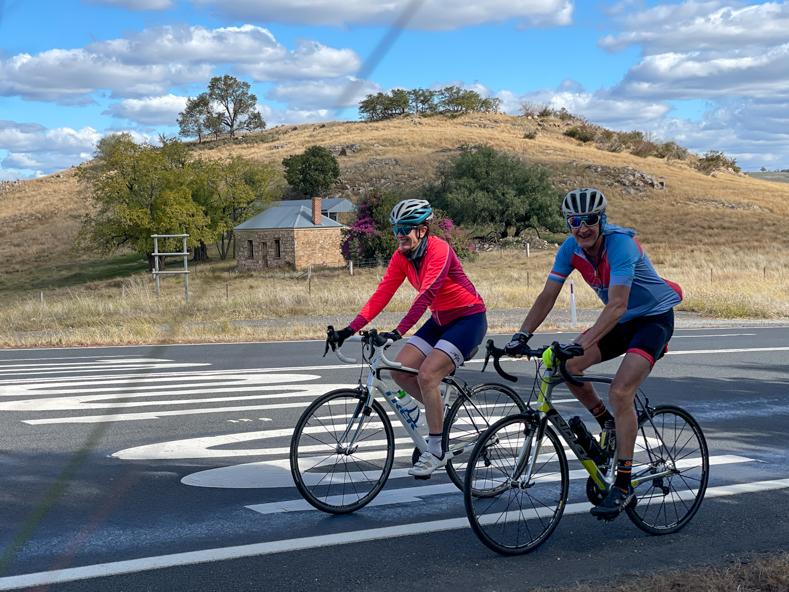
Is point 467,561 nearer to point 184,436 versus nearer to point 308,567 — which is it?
point 308,567

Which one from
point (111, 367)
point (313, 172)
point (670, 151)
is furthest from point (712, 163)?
point (111, 367)

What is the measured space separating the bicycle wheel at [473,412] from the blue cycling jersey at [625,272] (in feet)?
4.22

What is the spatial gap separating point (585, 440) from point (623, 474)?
1.03 ft

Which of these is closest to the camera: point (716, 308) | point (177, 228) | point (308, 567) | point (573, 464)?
point (308, 567)

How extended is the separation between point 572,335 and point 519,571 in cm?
1398

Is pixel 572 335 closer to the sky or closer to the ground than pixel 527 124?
closer to the ground

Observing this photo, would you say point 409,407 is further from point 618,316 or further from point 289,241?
point 289,241

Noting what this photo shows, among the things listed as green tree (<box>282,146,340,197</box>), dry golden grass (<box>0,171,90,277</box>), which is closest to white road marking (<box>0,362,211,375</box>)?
dry golden grass (<box>0,171,90,277</box>)

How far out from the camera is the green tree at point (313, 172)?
81.9 m

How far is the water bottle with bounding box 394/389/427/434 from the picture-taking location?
19.4 ft

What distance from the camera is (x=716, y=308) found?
2377 cm

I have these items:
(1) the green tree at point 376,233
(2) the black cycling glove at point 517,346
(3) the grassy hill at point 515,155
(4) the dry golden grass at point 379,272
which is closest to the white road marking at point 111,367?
(4) the dry golden grass at point 379,272

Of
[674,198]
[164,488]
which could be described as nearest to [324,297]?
[164,488]

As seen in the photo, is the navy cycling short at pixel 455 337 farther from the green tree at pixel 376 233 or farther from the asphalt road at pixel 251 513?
the green tree at pixel 376 233
